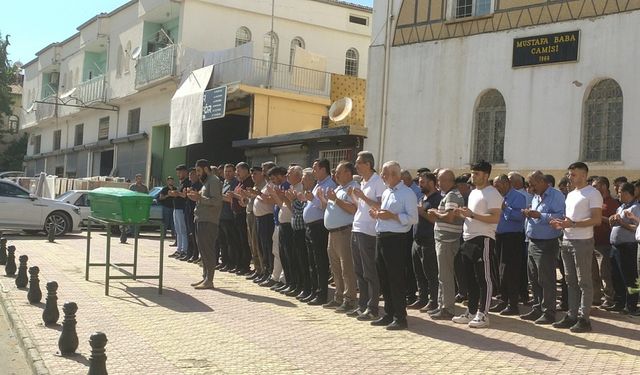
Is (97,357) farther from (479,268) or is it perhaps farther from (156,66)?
(156,66)

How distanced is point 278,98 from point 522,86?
1091 cm

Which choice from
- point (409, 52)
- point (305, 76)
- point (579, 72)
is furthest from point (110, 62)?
point (579, 72)

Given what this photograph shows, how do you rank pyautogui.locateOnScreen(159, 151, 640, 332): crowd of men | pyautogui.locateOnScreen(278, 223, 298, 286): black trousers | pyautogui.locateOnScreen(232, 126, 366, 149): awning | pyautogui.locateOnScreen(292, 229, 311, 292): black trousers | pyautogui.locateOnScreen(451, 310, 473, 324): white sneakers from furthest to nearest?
pyautogui.locateOnScreen(232, 126, 366, 149): awning, pyautogui.locateOnScreen(278, 223, 298, 286): black trousers, pyautogui.locateOnScreen(292, 229, 311, 292): black trousers, pyautogui.locateOnScreen(451, 310, 473, 324): white sneakers, pyautogui.locateOnScreen(159, 151, 640, 332): crowd of men

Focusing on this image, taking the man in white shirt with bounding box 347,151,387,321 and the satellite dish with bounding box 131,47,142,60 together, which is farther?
the satellite dish with bounding box 131,47,142,60

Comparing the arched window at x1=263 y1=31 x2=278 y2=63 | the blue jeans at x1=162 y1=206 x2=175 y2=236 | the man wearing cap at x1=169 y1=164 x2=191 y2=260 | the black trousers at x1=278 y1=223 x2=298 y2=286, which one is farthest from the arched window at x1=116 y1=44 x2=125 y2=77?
the black trousers at x1=278 y1=223 x2=298 y2=286

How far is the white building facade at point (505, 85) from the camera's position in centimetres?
1466

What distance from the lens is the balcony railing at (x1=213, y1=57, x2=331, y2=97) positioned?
25000 mm

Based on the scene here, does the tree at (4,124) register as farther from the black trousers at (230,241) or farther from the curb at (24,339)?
the curb at (24,339)

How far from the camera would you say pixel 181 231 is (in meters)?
16.1

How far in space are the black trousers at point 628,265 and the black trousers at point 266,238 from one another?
212 inches

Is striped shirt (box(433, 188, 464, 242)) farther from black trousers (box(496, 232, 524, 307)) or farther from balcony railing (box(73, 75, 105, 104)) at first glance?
balcony railing (box(73, 75, 105, 104))

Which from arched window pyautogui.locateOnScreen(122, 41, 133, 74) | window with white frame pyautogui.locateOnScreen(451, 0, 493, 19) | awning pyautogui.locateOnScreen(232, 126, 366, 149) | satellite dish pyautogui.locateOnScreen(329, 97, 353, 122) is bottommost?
awning pyautogui.locateOnScreen(232, 126, 366, 149)

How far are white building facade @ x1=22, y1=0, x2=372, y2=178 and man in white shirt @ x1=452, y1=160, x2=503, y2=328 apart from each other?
18.7 metres

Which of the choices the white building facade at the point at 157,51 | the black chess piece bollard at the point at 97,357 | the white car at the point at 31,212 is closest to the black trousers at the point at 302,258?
the black chess piece bollard at the point at 97,357
